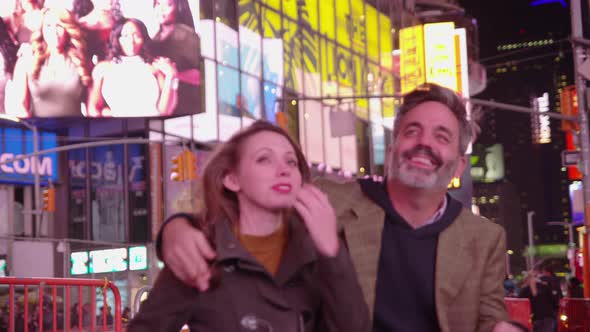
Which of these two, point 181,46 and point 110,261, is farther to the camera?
point 181,46

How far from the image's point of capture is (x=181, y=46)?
1620 inches

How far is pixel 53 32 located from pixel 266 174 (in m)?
39.5

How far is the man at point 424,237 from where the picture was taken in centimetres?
450

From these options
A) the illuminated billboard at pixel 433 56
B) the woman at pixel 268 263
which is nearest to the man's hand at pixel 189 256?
the woman at pixel 268 263

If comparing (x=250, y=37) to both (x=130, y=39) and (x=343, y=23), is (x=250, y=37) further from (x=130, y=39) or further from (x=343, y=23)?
(x=343, y=23)

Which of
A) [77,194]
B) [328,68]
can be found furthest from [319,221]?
[328,68]

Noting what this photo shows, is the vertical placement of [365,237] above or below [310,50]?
below

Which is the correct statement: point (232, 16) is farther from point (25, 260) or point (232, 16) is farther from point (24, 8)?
point (25, 260)

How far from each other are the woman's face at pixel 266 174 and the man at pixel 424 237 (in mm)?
692

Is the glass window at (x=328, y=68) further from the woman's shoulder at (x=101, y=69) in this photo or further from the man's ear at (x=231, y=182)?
the man's ear at (x=231, y=182)

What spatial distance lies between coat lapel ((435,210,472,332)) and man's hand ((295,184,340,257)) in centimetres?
89

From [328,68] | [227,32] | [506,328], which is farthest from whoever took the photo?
[328,68]

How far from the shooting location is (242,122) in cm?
4250

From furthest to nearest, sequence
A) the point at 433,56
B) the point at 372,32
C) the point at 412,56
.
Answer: the point at 372,32 < the point at 412,56 < the point at 433,56
